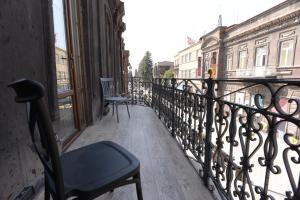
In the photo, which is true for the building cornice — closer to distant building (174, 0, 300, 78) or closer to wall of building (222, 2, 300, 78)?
distant building (174, 0, 300, 78)

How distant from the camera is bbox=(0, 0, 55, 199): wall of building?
0.98 meters

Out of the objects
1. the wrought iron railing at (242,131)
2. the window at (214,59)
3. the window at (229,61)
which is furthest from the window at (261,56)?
the wrought iron railing at (242,131)

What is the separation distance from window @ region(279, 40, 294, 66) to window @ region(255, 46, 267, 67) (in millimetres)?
1199

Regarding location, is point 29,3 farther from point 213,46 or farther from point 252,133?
point 213,46

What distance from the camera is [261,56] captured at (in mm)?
12680

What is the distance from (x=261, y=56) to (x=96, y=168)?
14622mm

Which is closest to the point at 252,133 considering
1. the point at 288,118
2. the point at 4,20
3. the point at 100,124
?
the point at 288,118

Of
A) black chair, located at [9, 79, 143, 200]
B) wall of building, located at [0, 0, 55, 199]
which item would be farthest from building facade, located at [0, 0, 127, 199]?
black chair, located at [9, 79, 143, 200]

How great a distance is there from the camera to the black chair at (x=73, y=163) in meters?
0.56

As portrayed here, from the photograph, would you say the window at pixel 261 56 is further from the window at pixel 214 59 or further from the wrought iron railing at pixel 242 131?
the wrought iron railing at pixel 242 131

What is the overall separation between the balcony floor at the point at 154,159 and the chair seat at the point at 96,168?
0.53 metres

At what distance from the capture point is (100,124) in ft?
10.6

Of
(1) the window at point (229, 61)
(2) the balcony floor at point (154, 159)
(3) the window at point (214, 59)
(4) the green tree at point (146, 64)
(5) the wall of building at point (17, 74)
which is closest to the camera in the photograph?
(5) the wall of building at point (17, 74)

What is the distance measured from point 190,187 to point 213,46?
1775 centimetres
